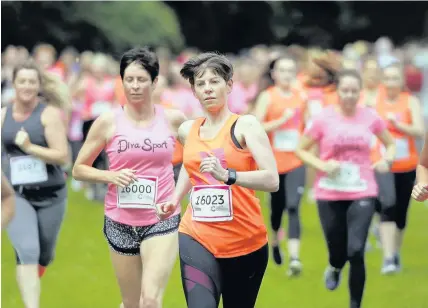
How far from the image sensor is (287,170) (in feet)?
35.7

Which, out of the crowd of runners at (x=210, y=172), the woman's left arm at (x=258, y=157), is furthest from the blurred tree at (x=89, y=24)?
the woman's left arm at (x=258, y=157)

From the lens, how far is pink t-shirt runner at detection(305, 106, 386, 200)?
8.34m

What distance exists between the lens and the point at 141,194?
22.1 ft

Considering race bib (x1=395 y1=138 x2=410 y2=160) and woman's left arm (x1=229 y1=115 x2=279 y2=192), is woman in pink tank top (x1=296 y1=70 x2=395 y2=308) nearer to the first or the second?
race bib (x1=395 y1=138 x2=410 y2=160)

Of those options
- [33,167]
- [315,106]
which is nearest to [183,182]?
[33,167]

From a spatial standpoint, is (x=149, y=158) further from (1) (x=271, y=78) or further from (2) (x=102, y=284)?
(1) (x=271, y=78)

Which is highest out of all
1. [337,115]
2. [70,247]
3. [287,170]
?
[337,115]

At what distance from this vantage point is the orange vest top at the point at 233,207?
6008mm

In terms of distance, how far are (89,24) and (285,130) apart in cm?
1910

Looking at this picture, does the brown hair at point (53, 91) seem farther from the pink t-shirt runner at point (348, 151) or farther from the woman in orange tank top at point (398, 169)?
the woman in orange tank top at point (398, 169)

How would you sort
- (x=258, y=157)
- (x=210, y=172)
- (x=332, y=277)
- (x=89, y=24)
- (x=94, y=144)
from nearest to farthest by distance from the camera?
(x=210, y=172)
(x=258, y=157)
(x=94, y=144)
(x=332, y=277)
(x=89, y=24)

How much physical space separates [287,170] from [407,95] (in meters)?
1.31

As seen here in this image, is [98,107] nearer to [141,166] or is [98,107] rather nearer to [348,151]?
[348,151]

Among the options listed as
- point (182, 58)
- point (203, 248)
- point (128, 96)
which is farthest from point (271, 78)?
point (182, 58)
